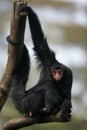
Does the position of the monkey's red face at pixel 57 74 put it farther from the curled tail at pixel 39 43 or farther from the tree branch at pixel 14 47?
the tree branch at pixel 14 47

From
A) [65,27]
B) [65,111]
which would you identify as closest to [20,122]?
[65,111]

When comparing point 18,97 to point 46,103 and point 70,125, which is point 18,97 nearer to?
point 46,103

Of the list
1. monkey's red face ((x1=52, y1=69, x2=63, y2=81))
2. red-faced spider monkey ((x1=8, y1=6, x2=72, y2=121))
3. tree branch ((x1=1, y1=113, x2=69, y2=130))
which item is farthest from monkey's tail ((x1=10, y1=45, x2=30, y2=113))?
tree branch ((x1=1, y1=113, x2=69, y2=130))

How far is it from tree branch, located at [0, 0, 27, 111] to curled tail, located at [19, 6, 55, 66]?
0.56 meters

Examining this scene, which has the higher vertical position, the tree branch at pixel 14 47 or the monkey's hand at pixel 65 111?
the tree branch at pixel 14 47

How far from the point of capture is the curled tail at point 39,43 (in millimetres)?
10125

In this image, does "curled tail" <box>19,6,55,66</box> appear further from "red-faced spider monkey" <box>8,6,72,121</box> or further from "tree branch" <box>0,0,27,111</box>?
"tree branch" <box>0,0,27,111</box>

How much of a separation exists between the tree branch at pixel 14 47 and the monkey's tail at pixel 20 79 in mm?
199

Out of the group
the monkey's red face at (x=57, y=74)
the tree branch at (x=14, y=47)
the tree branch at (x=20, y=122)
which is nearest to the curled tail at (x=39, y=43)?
the monkey's red face at (x=57, y=74)

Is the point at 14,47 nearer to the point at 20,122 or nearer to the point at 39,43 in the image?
the point at 39,43

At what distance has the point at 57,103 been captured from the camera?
10.3 m

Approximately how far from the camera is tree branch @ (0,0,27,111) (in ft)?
30.7

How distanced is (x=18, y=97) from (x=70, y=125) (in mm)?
14835

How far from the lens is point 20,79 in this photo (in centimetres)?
1038
